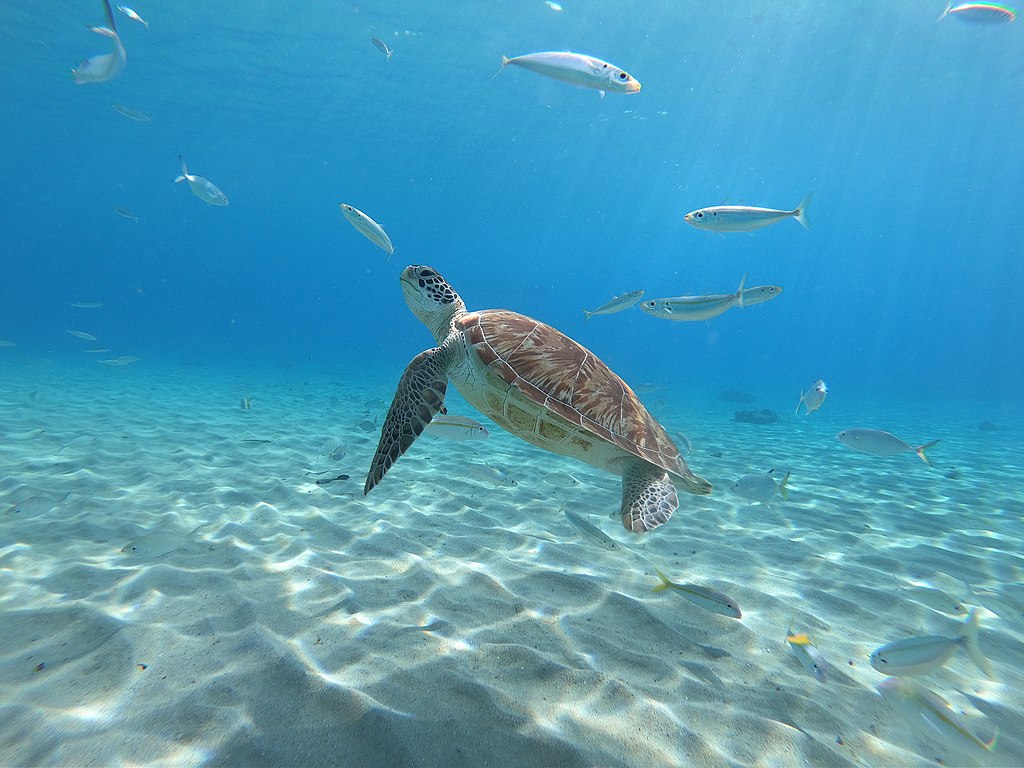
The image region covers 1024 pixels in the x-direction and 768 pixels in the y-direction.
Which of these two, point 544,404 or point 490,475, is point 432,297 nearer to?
point 544,404

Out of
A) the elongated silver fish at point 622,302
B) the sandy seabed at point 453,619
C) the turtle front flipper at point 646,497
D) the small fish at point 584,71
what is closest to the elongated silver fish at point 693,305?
the elongated silver fish at point 622,302

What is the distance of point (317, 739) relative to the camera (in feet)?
5.88

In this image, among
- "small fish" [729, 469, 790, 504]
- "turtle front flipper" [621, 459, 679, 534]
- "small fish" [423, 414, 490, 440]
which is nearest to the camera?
"turtle front flipper" [621, 459, 679, 534]

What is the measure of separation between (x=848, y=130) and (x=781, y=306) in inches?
5721

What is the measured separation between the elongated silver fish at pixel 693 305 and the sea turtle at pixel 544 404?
2008mm

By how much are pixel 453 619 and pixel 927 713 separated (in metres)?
2.29

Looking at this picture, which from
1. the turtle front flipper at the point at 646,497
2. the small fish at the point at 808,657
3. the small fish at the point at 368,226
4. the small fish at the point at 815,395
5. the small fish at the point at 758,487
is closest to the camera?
the small fish at the point at 808,657

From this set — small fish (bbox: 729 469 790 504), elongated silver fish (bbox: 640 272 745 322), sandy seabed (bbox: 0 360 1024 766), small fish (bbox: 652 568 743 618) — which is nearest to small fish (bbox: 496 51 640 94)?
elongated silver fish (bbox: 640 272 745 322)

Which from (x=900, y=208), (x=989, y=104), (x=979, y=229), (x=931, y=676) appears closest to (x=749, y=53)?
(x=989, y=104)

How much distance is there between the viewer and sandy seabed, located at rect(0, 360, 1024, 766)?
1.87m

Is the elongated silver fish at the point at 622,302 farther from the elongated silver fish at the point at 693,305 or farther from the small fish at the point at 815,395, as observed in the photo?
the small fish at the point at 815,395

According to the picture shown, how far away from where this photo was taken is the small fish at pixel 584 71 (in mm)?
4746

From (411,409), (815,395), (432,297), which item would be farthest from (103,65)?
(815,395)

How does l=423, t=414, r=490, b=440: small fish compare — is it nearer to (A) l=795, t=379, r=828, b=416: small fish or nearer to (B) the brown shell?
(B) the brown shell
